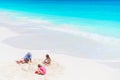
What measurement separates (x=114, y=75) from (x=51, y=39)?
7.01 meters

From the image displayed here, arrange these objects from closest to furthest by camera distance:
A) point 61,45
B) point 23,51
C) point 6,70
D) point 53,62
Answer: point 6,70, point 53,62, point 23,51, point 61,45

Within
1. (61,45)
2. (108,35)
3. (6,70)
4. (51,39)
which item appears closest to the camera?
(6,70)

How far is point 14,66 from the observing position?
978cm

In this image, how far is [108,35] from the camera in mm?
18656

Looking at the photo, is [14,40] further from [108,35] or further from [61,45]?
[108,35]

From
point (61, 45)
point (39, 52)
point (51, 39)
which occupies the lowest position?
point (39, 52)

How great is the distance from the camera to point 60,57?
1227 cm

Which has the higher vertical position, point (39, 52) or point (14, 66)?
point (39, 52)

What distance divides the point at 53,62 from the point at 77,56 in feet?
6.38

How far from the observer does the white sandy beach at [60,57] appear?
31.4ft

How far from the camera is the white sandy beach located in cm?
959

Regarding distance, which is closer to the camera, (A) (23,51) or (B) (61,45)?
(A) (23,51)

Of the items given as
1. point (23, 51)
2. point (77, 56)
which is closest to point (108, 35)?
point (77, 56)

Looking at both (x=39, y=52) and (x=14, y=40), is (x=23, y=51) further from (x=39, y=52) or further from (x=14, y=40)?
(x=14, y=40)
